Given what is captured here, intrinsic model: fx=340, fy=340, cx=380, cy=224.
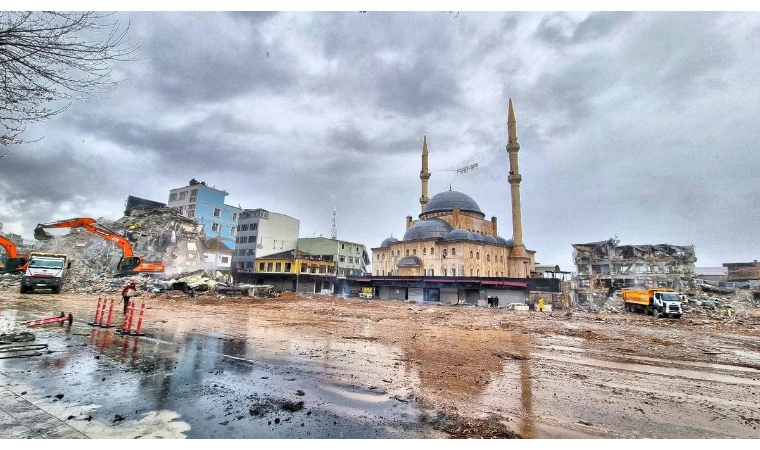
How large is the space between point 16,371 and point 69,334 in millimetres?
4411

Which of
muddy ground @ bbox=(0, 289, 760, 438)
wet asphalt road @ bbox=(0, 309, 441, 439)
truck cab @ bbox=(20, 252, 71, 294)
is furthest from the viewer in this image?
truck cab @ bbox=(20, 252, 71, 294)

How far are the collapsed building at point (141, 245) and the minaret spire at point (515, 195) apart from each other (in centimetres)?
4637

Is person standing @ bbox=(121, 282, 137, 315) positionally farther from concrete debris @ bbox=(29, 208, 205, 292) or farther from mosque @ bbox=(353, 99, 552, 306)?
mosque @ bbox=(353, 99, 552, 306)

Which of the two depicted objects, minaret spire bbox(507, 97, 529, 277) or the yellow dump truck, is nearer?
the yellow dump truck

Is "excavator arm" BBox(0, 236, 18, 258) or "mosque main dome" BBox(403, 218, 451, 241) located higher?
"mosque main dome" BBox(403, 218, 451, 241)

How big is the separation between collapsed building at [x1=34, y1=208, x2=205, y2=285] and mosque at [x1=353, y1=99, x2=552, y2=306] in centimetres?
2445

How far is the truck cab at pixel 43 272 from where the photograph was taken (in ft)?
74.3

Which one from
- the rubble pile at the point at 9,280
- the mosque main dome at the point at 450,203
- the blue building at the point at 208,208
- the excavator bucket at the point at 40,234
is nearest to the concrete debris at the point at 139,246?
the rubble pile at the point at 9,280

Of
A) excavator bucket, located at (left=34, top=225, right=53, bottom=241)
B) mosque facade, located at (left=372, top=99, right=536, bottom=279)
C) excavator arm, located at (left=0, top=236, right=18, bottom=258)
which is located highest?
mosque facade, located at (left=372, top=99, right=536, bottom=279)

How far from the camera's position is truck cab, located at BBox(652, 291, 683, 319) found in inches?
920

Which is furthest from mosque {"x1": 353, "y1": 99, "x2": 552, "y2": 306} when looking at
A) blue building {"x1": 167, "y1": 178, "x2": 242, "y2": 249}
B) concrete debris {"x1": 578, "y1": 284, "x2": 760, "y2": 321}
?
blue building {"x1": 167, "y1": 178, "x2": 242, "y2": 249}

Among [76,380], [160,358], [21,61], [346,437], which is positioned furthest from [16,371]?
[346,437]

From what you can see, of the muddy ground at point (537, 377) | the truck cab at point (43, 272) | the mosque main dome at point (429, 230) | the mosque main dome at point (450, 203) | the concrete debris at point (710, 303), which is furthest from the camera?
the mosque main dome at point (450, 203)

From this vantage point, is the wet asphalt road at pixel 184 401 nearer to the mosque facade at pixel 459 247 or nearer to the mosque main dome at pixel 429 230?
the mosque facade at pixel 459 247
